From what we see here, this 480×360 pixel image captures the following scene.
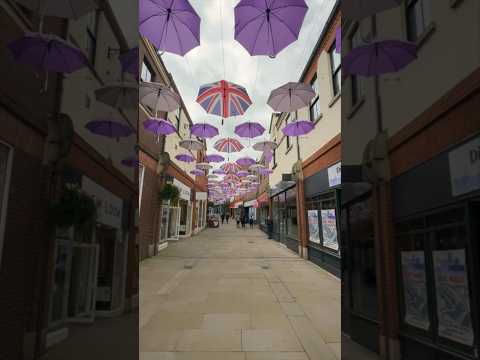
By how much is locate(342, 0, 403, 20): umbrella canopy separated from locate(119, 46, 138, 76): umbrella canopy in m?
0.59

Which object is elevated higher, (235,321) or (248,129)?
(248,129)

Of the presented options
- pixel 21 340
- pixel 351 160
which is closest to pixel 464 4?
pixel 351 160

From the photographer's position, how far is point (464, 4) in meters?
0.54

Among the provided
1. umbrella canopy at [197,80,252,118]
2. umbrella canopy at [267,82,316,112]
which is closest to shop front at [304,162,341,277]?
umbrella canopy at [267,82,316,112]

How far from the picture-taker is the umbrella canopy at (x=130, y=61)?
74cm

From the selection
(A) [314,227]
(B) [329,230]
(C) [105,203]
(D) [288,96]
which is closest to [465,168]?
(C) [105,203]

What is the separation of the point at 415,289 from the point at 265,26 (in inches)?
69.7

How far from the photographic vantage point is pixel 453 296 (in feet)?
1.57

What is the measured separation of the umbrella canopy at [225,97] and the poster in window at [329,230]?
4.55 metres

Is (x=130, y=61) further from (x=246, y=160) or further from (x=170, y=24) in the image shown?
(x=246, y=160)

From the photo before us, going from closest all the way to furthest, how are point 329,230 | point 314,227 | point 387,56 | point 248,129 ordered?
1. point 387,56
2. point 248,129
3. point 329,230
4. point 314,227

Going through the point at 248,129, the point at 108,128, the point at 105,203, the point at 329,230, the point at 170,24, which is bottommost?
the point at 329,230

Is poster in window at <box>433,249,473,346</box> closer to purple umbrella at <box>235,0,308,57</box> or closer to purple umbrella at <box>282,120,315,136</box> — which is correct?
purple umbrella at <box>235,0,308,57</box>

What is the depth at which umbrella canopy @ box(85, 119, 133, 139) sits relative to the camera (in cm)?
63
